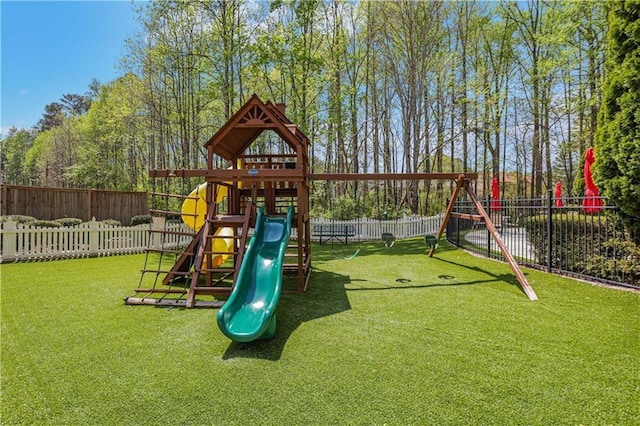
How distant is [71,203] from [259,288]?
44.8ft

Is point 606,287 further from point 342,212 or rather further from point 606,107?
point 342,212

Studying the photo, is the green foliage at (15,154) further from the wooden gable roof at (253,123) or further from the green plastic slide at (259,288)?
the green plastic slide at (259,288)

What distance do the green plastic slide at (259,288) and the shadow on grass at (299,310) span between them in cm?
14

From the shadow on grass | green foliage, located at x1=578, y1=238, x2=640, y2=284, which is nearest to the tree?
green foliage, located at x1=578, y1=238, x2=640, y2=284

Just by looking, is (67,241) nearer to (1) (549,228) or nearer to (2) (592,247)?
(1) (549,228)

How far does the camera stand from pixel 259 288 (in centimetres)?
439

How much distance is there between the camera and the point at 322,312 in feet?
15.3

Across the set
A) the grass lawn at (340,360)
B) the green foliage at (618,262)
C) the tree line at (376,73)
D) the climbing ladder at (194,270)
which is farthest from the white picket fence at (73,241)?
the green foliage at (618,262)

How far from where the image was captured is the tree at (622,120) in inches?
193

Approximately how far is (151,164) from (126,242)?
61.6 feet

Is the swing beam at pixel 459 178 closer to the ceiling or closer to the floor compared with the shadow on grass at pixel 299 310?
closer to the ceiling

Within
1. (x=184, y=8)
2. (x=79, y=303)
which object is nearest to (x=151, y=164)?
(x=184, y=8)

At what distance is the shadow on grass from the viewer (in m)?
3.41

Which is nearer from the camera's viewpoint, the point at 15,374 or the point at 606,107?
the point at 15,374
